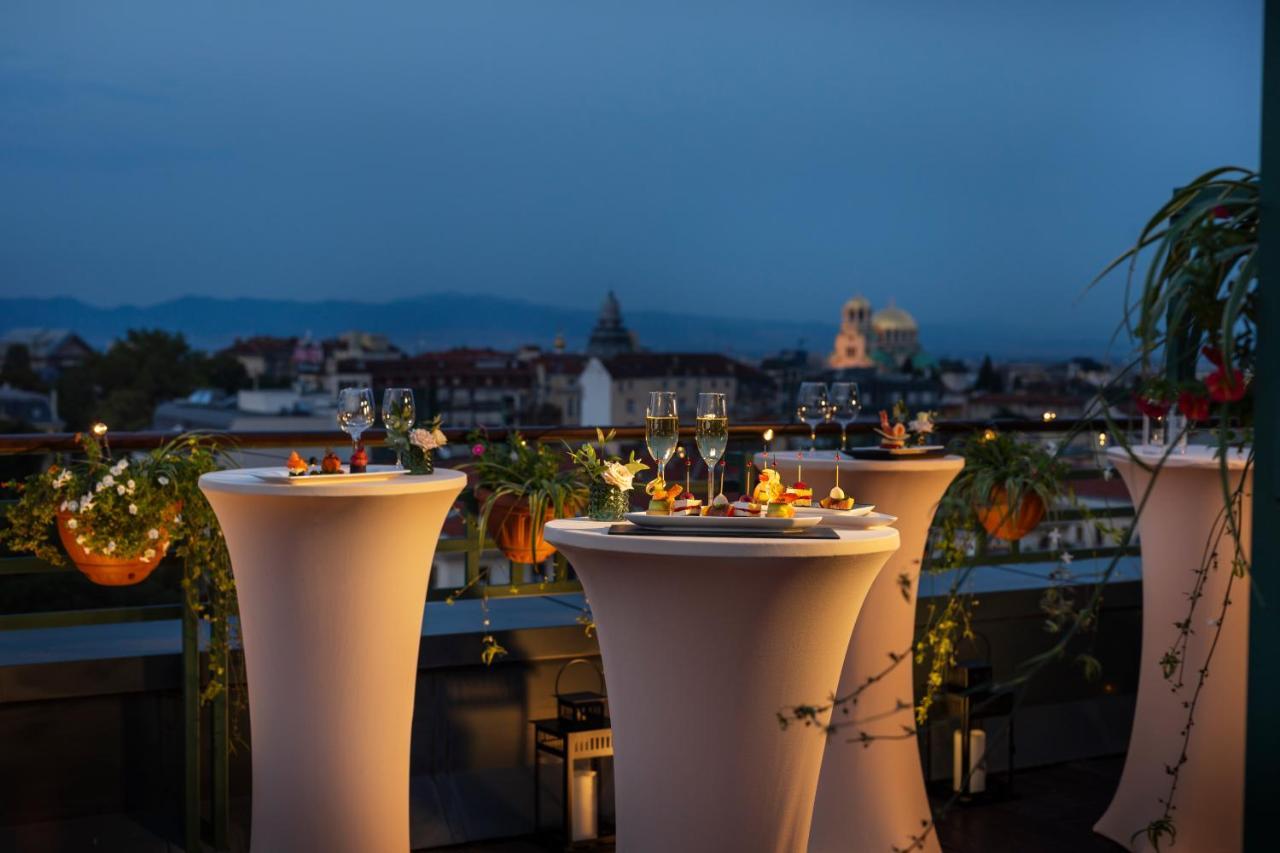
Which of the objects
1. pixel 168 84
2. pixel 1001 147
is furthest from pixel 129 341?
pixel 1001 147

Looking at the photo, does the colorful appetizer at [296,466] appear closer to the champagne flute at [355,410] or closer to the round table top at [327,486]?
the round table top at [327,486]

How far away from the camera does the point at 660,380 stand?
54812 mm

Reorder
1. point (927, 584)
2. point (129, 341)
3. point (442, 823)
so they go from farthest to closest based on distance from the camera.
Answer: point (129, 341) → point (927, 584) → point (442, 823)

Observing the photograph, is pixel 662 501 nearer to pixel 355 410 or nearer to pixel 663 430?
pixel 663 430

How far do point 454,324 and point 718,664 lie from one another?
58.4 m

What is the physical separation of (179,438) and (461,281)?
58.2 m

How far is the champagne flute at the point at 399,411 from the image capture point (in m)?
3.98

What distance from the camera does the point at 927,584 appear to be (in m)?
5.76

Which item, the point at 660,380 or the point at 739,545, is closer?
the point at 739,545

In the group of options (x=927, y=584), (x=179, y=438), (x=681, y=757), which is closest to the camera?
(x=681, y=757)

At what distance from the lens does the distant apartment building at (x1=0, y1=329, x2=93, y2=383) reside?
43938mm

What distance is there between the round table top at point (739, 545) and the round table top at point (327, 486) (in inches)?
32.7

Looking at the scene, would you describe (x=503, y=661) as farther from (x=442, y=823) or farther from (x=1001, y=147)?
(x=1001, y=147)

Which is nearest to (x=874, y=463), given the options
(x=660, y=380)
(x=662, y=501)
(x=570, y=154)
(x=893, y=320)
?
(x=662, y=501)
